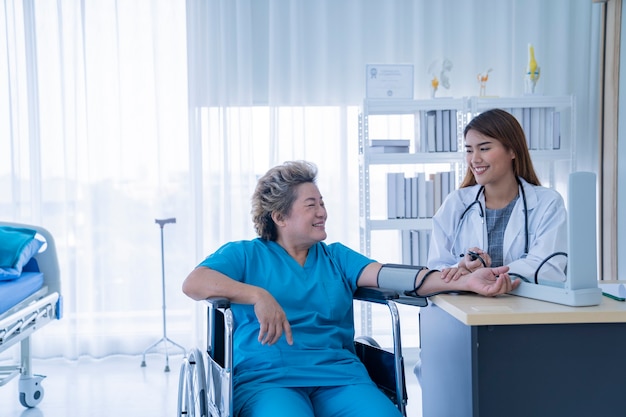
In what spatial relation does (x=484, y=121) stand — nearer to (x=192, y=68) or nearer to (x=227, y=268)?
(x=227, y=268)

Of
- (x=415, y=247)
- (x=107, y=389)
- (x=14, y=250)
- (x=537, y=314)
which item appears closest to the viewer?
(x=537, y=314)

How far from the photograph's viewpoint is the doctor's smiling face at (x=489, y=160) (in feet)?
6.70

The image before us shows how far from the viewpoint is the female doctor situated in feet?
6.53

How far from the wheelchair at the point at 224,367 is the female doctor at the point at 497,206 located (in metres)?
0.32

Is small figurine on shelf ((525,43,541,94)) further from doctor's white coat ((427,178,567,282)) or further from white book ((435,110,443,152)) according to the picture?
doctor's white coat ((427,178,567,282))

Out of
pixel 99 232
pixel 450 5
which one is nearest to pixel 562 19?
Answer: pixel 450 5

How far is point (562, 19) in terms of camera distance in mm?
3850

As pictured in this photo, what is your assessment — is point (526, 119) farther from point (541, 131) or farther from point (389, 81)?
point (389, 81)

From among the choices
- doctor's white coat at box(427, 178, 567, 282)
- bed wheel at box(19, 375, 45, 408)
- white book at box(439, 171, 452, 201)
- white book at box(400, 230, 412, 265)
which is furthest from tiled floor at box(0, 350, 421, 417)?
doctor's white coat at box(427, 178, 567, 282)

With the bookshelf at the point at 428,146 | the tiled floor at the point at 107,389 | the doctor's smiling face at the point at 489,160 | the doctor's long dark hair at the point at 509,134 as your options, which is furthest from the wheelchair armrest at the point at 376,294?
the bookshelf at the point at 428,146

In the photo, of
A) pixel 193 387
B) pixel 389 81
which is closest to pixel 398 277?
pixel 193 387

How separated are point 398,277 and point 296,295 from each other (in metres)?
0.29

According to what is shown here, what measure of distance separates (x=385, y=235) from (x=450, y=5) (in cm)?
140

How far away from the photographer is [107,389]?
131 inches
